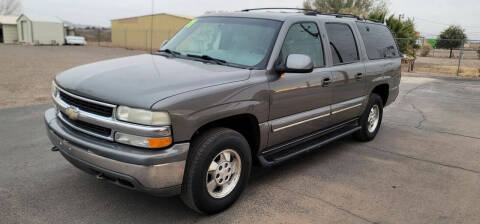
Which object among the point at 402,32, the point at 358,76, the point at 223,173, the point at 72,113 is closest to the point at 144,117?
the point at 72,113

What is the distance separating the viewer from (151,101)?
2896 millimetres

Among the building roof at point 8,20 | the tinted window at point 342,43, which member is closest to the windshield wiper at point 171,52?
the tinted window at point 342,43

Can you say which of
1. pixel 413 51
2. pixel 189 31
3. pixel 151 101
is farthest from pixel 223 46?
pixel 413 51

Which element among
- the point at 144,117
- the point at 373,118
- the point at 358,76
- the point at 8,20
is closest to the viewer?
the point at 144,117

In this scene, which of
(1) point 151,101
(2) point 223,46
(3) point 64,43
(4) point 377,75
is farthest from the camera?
(3) point 64,43

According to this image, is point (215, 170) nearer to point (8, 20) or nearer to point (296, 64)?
point (296, 64)

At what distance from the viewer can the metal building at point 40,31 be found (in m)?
44.7

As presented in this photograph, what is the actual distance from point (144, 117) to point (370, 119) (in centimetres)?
435

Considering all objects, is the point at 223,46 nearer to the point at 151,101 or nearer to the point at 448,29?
the point at 151,101

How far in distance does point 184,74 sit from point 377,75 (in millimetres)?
3542

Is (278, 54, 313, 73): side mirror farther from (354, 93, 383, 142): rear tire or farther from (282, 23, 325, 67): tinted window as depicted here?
(354, 93, 383, 142): rear tire

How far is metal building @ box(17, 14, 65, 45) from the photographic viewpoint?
44688 millimetres

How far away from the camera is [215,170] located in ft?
11.3

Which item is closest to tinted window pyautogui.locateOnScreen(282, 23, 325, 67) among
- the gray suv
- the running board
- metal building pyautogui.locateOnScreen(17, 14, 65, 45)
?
the gray suv
